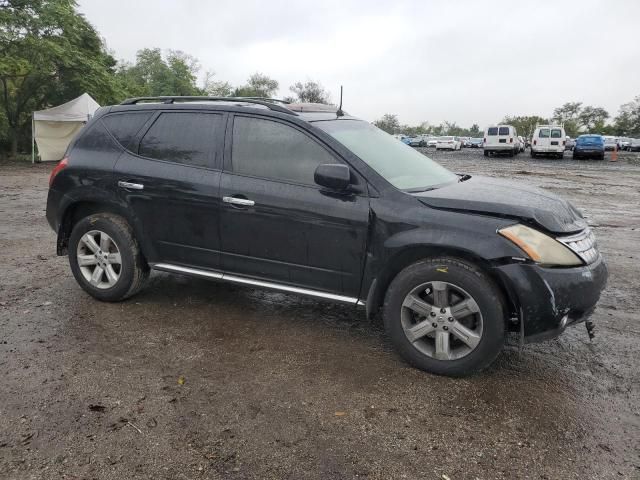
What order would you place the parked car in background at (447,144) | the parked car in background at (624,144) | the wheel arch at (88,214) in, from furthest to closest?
1. the parked car in background at (624,144)
2. the parked car in background at (447,144)
3. the wheel arch at (88,214)

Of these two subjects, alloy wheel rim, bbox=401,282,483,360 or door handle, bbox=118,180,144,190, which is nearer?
alloy wheel rim, bbox=401,282,483,360

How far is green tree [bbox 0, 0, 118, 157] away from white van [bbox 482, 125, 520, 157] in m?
24.5

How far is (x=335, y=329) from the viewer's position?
4.25 metres

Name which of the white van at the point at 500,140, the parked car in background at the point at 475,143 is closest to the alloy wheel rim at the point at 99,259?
the white van at the point at 500,140

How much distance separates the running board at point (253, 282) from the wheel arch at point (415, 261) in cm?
14

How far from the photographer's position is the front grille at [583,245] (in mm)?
3307

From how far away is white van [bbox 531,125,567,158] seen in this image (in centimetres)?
3312

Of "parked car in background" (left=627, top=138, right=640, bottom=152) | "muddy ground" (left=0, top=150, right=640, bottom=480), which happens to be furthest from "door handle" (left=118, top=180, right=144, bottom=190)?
"parked car in background" (left=627, top=138, right=640, bottom=152)

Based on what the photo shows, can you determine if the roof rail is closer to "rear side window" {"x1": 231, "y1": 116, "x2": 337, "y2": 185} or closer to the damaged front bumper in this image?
"rear side window" {"x1": 231, "y1": 116, "x2": 337, "y2": 185}

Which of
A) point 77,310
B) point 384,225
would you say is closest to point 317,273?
point 384,225

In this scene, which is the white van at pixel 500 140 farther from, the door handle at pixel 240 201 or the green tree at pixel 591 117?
the green tree at pixel 591 117

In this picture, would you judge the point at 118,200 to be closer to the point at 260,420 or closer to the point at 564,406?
the point at 260,420

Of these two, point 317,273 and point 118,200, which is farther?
point 118,200

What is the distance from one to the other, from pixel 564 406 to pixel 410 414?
957mm
